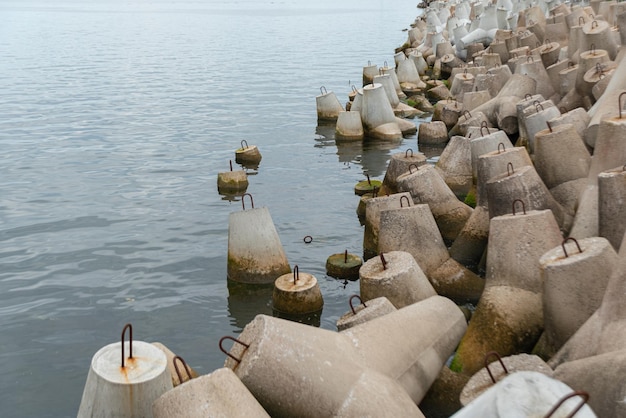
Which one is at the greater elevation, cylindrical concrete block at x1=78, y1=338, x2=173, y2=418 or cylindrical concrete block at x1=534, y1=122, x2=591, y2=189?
cylindrical concrete block at x1=534, y1=122, x2=591, y2=189

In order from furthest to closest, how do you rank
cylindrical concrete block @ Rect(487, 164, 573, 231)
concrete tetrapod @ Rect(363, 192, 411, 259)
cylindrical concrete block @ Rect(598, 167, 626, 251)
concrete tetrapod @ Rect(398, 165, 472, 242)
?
concrete tetrapod @ Rect(398, 165, 472, 242)
concrete tetrapod @ Rect(363, 192, 411, 259)
cylindrical concrete block @ Rect(487, 164, 573, 231)
cylindrical concrete block @ Rect(598, 167, 626, 251)

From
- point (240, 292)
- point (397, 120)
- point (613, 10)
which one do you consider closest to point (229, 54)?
point (397, 120)

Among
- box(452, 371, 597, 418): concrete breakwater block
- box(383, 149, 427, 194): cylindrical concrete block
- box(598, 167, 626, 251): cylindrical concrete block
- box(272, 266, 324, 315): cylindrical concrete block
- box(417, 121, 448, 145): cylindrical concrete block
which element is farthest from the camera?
box(417, 121, 448, 145): cylindrical concrete block

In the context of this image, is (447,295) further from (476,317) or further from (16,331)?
(16,331)

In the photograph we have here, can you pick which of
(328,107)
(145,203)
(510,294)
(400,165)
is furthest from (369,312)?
(328,107)

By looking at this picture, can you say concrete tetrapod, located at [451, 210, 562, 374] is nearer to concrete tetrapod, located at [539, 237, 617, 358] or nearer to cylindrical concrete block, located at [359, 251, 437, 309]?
concrete tetrapod, located at [539, 237, 617, 358]

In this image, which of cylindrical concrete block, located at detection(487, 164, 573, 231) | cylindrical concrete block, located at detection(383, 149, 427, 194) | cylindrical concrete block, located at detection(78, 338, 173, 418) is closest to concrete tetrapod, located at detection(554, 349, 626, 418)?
cylindrical concrete block, located at detection(78, 338, 173, 418)

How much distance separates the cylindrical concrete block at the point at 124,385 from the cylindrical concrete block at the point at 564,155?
211 inches

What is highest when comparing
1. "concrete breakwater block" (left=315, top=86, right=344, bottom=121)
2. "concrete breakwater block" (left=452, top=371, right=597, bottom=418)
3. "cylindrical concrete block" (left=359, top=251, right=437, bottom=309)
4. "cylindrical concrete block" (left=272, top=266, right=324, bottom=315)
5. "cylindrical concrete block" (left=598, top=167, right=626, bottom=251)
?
"concrete breakwater block" (left=315, top=86, right=344, bottom=121)

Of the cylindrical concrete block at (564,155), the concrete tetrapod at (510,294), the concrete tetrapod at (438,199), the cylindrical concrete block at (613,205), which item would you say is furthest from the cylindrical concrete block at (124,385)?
the cylindrical concrete block at (564,155)

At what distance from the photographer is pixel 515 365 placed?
17.6 ft

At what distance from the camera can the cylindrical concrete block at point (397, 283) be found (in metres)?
6.79

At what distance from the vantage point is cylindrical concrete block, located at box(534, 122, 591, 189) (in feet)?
27.4

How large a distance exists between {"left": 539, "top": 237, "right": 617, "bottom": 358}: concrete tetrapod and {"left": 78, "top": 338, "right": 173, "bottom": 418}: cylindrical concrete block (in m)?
3.14
